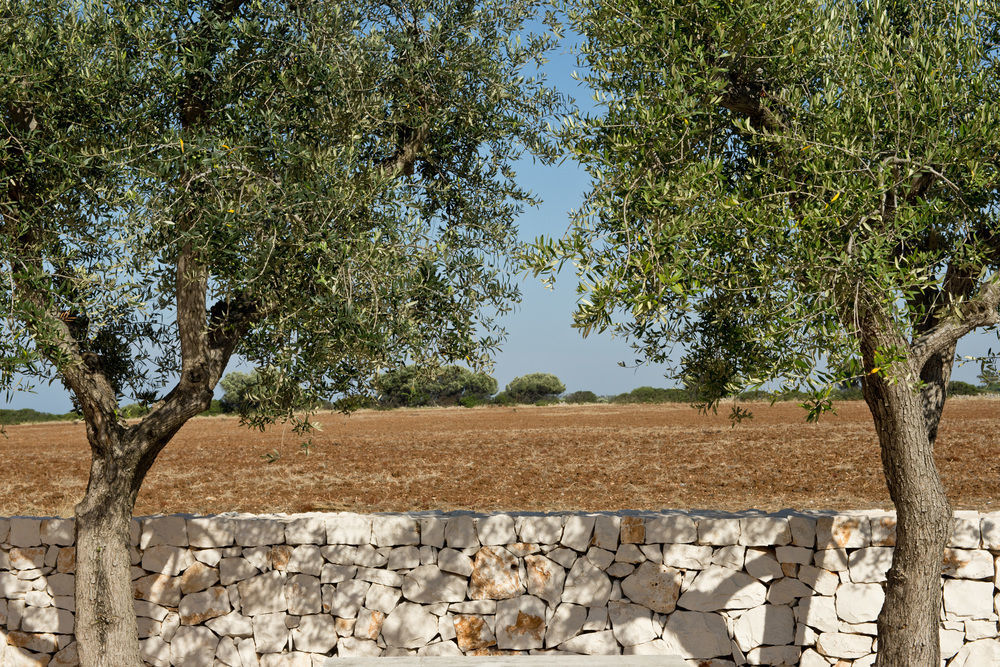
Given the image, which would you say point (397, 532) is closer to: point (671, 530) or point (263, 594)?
point (263, 594)

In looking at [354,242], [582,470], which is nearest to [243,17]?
[354,242]

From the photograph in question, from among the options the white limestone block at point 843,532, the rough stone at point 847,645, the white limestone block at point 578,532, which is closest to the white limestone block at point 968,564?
the white limestone block at point 843,532

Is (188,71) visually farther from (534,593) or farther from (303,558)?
(534,593)

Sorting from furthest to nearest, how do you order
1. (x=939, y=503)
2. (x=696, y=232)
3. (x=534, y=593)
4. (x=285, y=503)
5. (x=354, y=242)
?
(x=285, y=503)
(x=534, y=593)
(x=939, y=503)
(x=354, y=242)
(x=696, y=232)

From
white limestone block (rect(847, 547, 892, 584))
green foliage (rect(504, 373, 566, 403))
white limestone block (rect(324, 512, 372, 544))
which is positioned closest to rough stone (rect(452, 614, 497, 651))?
white limestone block (rect(324, 512, 372, 544))

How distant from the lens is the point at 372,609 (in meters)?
10.4

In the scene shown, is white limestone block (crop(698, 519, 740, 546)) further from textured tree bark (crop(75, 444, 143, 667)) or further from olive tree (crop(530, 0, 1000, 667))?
textured tree bark (crop(75, 444, 143, 667))

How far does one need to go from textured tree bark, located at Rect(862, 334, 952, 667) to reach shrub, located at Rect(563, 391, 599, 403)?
64.5 meters

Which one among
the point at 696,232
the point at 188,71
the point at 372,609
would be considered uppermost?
the point at 188,71

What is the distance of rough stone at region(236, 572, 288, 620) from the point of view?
412 inches

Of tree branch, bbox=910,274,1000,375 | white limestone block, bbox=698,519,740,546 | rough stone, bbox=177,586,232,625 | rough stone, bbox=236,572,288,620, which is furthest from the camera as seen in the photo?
rough stone, bbox=177,586,232,625

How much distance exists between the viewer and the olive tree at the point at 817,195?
617cm

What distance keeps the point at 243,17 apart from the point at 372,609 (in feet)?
25.1

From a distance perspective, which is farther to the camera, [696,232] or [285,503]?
[285,503]
